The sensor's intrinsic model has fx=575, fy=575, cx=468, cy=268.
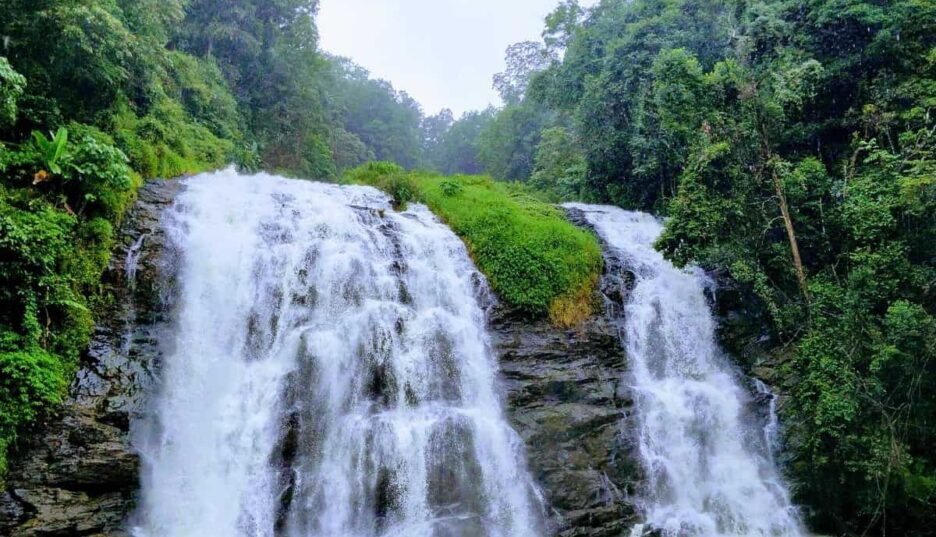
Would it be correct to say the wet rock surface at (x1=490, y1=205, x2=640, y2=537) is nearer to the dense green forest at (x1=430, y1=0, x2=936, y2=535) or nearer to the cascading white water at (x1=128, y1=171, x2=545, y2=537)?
the cascading white water at (x1=128, y1=171, x2=545, y2=537)

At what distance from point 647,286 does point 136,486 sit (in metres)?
10.4

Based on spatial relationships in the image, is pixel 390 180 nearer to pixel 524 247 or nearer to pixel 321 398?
pixel 524 247

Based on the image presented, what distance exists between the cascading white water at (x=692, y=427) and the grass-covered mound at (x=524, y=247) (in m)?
1.28

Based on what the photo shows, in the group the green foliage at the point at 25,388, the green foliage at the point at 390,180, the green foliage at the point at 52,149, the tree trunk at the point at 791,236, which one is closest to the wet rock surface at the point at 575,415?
the tree trunk at the point at 791,236

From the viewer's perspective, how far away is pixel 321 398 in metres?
9.54

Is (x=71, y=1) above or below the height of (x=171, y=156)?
above

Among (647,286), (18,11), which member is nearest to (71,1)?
(18,11)

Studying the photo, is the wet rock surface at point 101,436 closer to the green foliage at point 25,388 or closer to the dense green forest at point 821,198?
the green foliage at point 25,388

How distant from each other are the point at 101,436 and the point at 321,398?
10.2 feet

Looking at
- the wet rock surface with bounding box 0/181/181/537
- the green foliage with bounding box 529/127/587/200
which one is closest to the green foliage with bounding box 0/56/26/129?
the wet rock surface with bounding box 0/181/181/537

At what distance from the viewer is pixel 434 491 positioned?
895cm

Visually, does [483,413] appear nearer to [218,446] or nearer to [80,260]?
[218,446]

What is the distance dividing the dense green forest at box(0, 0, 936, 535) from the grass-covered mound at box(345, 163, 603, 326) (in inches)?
5.9

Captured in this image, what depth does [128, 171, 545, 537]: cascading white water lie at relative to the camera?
8.51 metres
